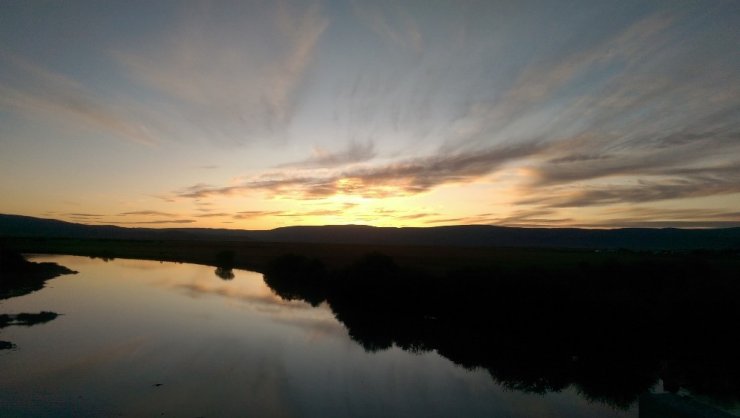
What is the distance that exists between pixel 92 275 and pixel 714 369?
5581cm

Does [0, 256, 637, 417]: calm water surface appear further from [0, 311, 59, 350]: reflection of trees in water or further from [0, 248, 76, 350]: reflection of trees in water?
[0, 248, 76, 350]: reflection of trees in water

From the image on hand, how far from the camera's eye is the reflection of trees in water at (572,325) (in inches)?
695

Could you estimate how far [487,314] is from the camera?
26000mm

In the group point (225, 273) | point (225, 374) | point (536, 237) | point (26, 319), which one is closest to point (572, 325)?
point (225, 374)

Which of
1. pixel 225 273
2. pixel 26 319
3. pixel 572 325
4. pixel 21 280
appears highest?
pixel 21 280

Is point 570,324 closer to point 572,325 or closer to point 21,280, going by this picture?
point 572,325

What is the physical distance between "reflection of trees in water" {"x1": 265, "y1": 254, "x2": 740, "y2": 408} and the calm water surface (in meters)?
1.72

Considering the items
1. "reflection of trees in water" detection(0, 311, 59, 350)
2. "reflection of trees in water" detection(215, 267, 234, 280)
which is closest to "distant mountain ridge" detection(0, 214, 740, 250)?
"reflection of trees in water" detection(215, 267, 234, 280)

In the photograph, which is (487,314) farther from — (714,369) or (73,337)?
(73,337)

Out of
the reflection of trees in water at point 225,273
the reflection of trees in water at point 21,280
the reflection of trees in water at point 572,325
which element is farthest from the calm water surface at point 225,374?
the reflection of trees in water at point 225,273

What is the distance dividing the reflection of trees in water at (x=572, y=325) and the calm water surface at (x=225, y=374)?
1.72m

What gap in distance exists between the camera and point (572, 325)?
74.7 feet

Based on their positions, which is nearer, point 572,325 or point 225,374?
point 225,374

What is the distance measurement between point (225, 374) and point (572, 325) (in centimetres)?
1747
